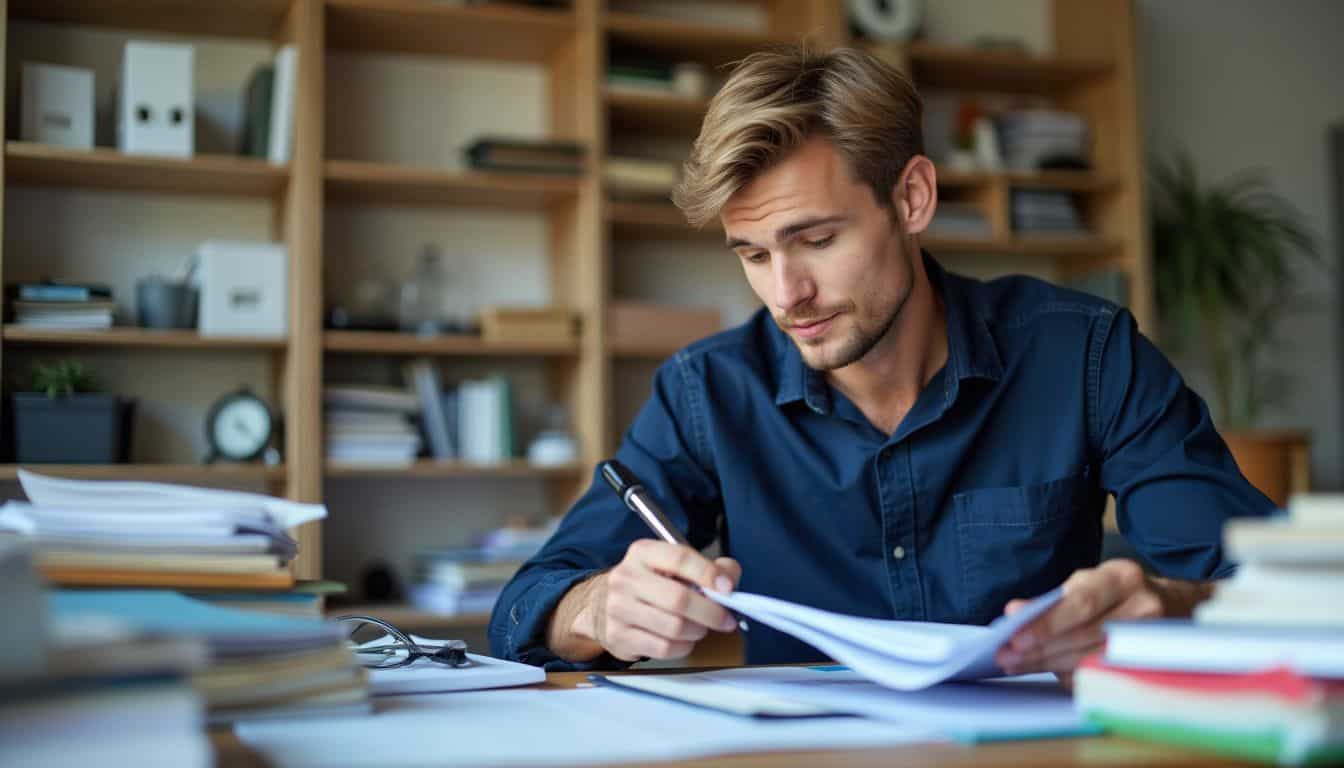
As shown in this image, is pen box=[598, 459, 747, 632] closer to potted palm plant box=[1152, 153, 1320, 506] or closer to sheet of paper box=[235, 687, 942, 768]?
sheet of paper box=[235, 687, 942, 768]

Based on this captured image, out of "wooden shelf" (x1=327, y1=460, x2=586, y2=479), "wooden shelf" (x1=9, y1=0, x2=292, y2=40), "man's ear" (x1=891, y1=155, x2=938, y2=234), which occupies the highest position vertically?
"wooden shelf" (x1=9, y1=0, x2=292, y2=40)

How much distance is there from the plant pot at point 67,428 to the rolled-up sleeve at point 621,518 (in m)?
1.85

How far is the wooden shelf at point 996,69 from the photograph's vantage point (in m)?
3.88

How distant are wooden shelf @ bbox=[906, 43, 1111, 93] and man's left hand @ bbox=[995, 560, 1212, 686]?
309cm

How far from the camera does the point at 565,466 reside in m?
3.41

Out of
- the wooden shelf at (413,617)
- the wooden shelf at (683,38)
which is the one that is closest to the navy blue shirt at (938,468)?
the wooden shelf at (413,617)

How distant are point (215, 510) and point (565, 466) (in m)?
2.53

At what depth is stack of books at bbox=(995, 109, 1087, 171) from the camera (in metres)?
4.00

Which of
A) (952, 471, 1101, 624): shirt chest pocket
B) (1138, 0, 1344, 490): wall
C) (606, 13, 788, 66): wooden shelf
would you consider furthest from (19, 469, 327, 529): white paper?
(1138, 0, 1344, 490): wall

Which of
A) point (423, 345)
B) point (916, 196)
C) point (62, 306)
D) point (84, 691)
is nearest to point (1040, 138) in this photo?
point (423, 345)

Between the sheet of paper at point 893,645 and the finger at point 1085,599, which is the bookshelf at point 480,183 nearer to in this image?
the sheet of paper at point 893,645

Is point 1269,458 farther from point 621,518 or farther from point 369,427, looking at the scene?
point 621,518

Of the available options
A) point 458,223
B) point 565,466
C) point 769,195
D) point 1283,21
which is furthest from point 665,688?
point 1283,21

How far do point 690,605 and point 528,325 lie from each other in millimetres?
2384
